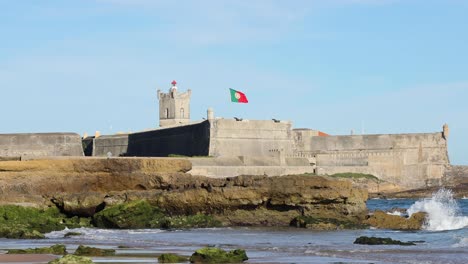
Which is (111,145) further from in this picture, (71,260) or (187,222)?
(71,260)

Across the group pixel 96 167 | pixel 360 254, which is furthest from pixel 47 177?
pixel 360 254

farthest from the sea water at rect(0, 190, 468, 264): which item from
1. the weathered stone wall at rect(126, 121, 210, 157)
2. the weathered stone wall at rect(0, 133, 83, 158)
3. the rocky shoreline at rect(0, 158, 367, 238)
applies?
the weathered stone wall at rect(126, 121, 210, 157)

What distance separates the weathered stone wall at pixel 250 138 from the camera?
53344 mm

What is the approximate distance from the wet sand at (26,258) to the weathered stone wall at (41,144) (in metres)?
35.3

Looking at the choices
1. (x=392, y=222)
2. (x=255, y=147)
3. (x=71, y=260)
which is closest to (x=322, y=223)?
(x=392, y=222)

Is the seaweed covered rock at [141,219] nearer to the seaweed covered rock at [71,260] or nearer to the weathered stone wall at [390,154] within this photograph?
the seaweed covered rock at [71,260]

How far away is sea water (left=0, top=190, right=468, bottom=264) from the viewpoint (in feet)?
48.8

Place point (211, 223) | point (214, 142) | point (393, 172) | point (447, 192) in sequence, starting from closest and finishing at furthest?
1. point (211, 223)
2. point (214, 142)
3. point (447, 192)
4. point (393, 172)

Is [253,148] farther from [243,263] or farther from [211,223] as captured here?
[243,263]

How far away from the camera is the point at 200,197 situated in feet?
74.1

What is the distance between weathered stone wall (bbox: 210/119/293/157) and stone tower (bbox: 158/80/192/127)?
62.0ft

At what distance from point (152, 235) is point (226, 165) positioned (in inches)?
1004

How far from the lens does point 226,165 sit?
45.5 m

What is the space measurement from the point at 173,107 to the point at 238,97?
21206mm
